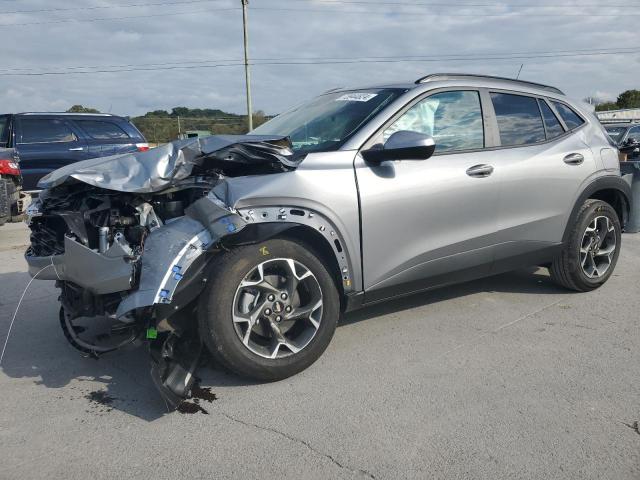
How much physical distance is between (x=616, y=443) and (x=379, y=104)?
2.54 m

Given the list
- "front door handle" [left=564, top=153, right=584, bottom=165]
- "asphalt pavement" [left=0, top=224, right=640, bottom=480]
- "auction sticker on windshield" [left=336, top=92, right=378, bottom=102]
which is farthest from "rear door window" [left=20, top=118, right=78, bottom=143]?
"front door handle" [left=564, top=153, right=584, bottom=165]

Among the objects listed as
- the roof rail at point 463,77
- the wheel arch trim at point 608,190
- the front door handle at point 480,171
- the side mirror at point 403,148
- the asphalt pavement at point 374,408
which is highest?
the roof rail at point 463,77

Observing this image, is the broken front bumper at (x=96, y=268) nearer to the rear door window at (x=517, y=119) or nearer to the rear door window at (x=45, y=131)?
the rear door window at (x=517, y=119)

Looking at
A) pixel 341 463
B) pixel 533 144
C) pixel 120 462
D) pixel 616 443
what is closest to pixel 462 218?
pixel 533 144

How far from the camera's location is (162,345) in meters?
3.27

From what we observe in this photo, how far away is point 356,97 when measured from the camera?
4.32m

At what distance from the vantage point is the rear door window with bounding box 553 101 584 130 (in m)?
4.94

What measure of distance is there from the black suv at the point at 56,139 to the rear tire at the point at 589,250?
845 cm

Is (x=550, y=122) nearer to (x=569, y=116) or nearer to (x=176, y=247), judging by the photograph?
(x=569, y=116)

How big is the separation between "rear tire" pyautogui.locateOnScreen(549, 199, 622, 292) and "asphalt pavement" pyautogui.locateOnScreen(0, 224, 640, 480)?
1.63 ft

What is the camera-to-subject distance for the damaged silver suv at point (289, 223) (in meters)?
3.17

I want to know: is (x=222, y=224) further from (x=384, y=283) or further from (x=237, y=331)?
(x=384, y=283)

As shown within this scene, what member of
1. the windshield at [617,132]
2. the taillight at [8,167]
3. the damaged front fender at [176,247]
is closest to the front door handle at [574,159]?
the damaged front fender at [176,247]

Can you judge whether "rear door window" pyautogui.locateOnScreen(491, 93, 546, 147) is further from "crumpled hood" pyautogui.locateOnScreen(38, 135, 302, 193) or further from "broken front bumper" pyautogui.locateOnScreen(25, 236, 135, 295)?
"broken front bumper" pyautogui.locateOnScreen(25, 236, 135, 295)
